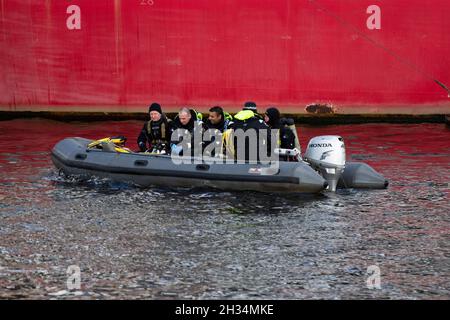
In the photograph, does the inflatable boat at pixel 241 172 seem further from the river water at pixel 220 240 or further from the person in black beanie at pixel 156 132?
the person in black beanie at pixel 156 132

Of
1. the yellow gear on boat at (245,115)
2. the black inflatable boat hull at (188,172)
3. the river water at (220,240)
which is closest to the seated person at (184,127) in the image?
the black inflatable boat hull at (188,172)

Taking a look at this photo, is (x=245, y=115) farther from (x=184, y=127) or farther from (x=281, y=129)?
(x=184, y=127)

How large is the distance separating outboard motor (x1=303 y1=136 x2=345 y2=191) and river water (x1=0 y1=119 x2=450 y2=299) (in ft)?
0.98

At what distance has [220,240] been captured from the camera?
983cm

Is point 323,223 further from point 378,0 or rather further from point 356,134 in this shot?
point 378,0

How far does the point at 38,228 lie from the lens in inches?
412

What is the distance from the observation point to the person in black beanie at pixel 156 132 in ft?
43.9

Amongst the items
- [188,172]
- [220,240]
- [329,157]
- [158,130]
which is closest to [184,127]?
[158,130]

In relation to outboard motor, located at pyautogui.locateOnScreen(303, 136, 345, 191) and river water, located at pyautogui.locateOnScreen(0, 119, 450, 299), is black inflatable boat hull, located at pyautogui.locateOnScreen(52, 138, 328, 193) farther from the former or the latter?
outboard motor, located at pyautogui.locateOnScreen(303, 136, 345, 191)

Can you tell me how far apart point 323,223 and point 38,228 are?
3458 millimetres

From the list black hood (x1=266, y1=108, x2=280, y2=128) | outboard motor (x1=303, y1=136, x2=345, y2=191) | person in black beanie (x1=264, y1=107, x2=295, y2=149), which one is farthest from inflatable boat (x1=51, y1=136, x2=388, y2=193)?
black hood (x1=266, y1=108, x2=280, y2=128)

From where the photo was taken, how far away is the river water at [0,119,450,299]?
8.16 m

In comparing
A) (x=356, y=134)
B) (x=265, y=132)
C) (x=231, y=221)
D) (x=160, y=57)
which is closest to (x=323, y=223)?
(x=231, y=221)
